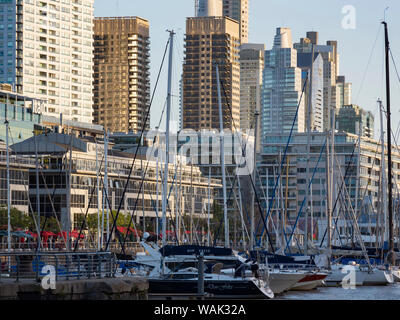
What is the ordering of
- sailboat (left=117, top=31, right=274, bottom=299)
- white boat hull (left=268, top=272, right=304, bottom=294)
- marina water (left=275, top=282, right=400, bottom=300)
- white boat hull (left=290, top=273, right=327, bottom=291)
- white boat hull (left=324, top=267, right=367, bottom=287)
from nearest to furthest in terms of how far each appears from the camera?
sailboat (left=117, top=31, right=274, bottom=299), white boat hull (left=268, top=272, right=304, bottom=294), marina water (left=275, top=282, right=400, bottom=300), white boat hull (left=290, top=273, right=327, bottom=291), white boat hull (left=324, top=267, right=367, bottom=287)

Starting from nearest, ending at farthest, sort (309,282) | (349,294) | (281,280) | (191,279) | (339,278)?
(191,279)
(281,280)
(349,294)
(309,282)
(339,278)

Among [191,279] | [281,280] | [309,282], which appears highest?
[191,279]

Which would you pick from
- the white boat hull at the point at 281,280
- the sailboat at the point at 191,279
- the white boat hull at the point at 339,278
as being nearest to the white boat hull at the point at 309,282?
the white boat hull at the point at 281,280

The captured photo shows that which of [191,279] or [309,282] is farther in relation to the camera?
[309,282]

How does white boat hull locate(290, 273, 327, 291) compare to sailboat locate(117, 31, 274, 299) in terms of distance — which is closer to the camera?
sailboat locate(117, 31, 274, 299)

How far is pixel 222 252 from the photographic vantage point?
5862 cm

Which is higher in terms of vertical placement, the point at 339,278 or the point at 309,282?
the point at 309,282

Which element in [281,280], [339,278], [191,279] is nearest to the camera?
[191,279]

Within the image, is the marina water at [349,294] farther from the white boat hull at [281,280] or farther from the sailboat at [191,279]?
the sailboat at [191,279]

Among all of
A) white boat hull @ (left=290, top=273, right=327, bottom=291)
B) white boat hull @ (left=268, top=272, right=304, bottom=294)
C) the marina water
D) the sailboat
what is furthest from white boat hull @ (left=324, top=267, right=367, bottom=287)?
the sailboat

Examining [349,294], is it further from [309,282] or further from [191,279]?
[191,279]

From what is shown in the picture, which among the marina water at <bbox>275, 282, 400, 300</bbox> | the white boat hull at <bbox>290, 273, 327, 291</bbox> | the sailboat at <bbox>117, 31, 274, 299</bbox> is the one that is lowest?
the marina water at <bbox>275, 282, 400, 300</bbox>

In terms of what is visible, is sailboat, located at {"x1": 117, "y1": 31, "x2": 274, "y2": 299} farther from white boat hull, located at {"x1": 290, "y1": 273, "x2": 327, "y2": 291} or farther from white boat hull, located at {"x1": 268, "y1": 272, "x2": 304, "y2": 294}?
white boat hull, located at {"x1": 290, "y1": 273, "x2": 327, "y2": 291}

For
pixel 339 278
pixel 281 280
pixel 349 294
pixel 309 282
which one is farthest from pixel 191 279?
pixel 339 278
